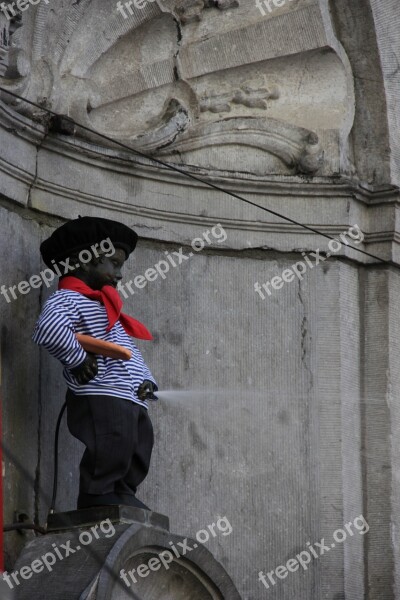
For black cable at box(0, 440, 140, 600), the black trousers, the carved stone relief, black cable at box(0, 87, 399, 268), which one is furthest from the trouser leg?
the carved stone relief

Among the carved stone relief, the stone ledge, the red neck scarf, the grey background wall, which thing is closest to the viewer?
the stone ledge

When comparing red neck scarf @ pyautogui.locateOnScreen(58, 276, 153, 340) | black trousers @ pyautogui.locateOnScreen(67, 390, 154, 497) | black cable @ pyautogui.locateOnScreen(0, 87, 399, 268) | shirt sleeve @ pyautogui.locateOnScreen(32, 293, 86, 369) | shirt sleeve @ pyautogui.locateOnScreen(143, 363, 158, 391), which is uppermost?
black cable @ pyautogui.locateOnScreen(0, 87, 399, 268)

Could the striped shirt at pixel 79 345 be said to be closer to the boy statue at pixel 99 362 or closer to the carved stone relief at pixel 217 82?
the boy statue at pixel 99 362

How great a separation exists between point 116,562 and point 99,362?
80cm

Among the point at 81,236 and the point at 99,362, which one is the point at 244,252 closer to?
the point at 81,236

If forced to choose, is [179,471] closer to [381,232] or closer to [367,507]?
[367,507]

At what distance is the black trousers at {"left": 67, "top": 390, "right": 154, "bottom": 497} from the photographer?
6.93 m

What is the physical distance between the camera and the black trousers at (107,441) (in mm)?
6934

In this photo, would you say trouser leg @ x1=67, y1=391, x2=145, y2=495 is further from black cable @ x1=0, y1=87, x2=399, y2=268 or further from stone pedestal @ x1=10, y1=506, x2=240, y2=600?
black cable @ x1=0, y1=87, x2=399, y2=268

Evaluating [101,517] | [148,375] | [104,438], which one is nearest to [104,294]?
[148,375]

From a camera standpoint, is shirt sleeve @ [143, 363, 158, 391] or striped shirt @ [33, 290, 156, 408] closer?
striped shirt @ [33, 290, 156, 408]

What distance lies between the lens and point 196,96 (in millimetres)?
8273

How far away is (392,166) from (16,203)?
1.74m

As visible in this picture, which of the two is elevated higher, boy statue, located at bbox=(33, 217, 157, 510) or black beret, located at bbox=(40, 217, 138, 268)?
black beret, located at bbox=(40, 217, 138, 268)
